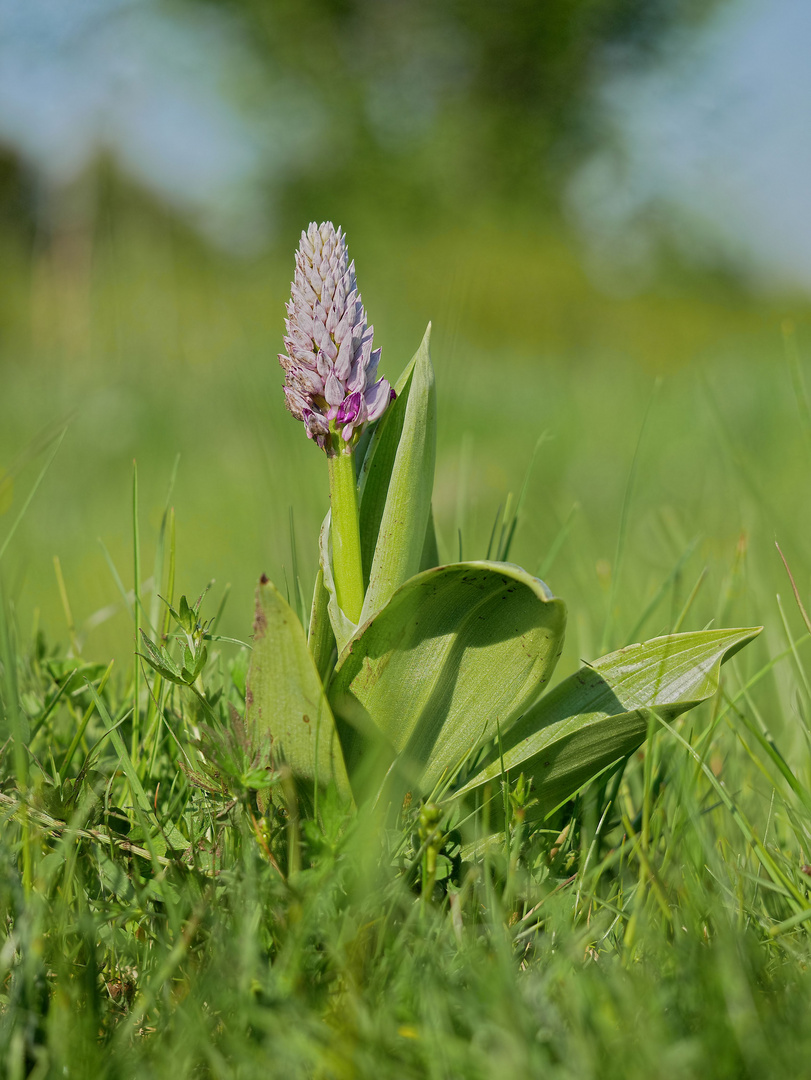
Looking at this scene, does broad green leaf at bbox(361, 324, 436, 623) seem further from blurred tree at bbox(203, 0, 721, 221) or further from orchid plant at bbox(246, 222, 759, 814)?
blurred tree at bbox(203, 0, 721, 221)

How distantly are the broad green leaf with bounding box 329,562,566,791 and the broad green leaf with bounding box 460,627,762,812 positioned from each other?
31 mm

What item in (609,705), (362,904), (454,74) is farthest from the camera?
(454,74)

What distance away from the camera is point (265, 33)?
17359mm

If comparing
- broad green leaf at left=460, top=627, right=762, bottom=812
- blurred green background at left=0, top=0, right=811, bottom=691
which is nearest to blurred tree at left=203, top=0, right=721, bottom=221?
blurred green background at left=0, top=0, right=811, bottom=691

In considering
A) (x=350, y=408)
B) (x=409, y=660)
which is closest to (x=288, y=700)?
(x=409, y=660)

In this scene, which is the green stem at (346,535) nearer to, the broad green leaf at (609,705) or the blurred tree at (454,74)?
the broad green leaf at (609,705)

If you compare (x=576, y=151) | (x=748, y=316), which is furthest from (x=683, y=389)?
(x=576, y=151)

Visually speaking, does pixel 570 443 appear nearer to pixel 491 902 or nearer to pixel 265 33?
pixel 491 902

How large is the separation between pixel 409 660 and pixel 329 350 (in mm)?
288

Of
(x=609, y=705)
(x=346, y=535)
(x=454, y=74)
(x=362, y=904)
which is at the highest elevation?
(x=454, y=74)

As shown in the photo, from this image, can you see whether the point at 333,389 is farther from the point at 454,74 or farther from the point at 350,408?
the point at 454,74

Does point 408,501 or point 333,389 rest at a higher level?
point 333,389

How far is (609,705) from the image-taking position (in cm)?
79

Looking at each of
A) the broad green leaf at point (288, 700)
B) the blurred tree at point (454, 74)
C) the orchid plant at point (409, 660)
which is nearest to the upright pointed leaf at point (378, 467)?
the orchid plant at point (409, 660)
